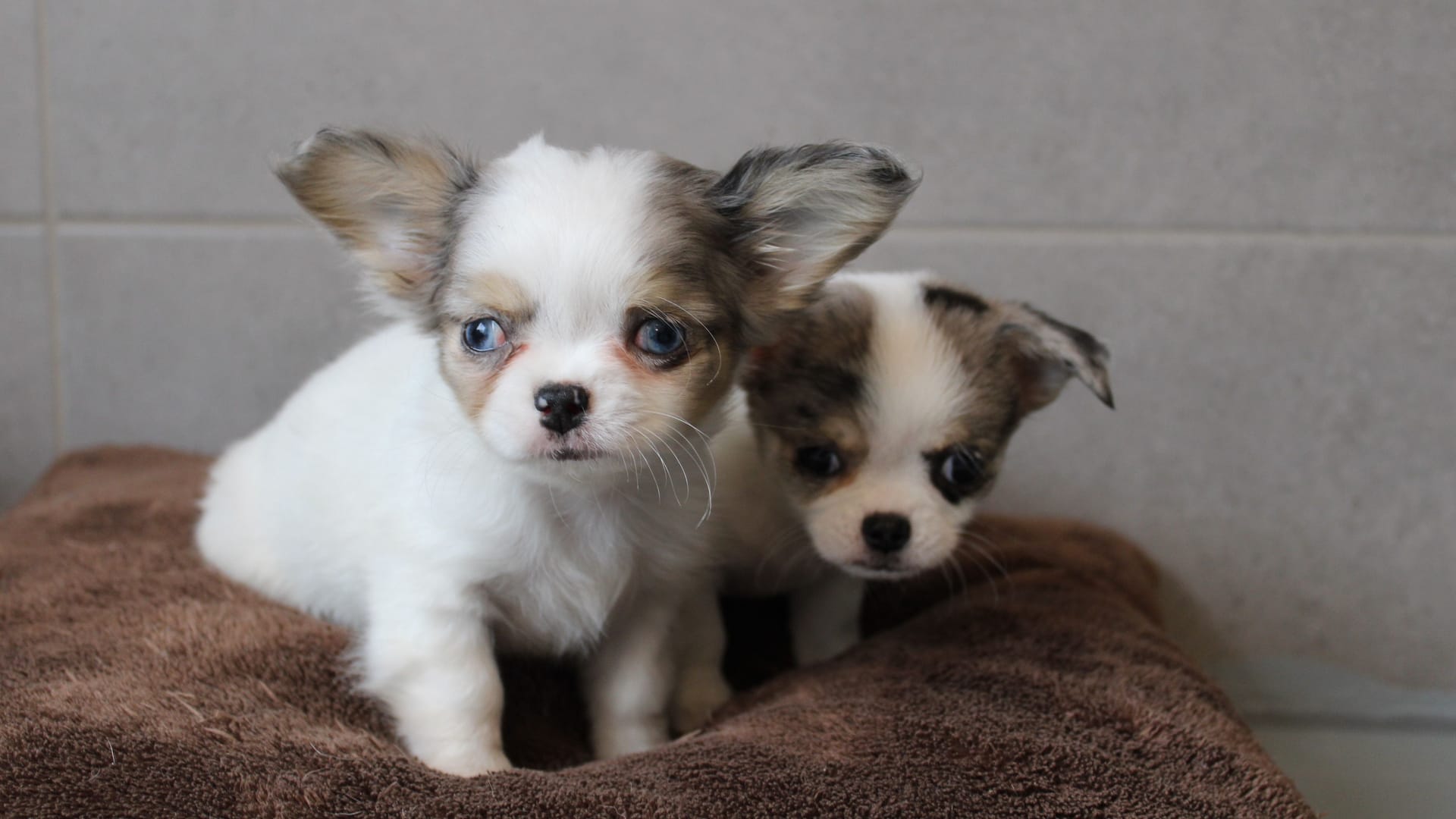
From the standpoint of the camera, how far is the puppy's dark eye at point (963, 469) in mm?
1704

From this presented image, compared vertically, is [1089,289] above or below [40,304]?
above

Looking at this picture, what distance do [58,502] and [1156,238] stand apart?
230 centimetres

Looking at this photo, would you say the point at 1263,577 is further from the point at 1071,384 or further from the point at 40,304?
the point at 40,304

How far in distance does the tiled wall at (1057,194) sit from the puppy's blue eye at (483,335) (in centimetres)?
114

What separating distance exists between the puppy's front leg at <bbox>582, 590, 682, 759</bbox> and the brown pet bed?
0.07 meters

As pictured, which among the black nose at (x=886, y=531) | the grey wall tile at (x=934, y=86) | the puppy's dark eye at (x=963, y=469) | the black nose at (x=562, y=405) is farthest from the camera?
the grey wall tile at (x=934, y=86)

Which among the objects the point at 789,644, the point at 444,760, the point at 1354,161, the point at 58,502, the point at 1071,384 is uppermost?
the point at 1354,161

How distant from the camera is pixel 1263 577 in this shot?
2.48 meters

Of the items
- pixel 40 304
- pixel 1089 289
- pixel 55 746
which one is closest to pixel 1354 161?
pixel 1089 289

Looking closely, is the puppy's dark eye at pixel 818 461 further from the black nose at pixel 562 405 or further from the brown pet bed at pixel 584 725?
the black nose at pixel 562 405

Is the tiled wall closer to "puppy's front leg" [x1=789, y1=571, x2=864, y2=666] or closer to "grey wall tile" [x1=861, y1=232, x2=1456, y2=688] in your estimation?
"grey wall tile" [x1=861, y1=232, x2=1456, y2=688]

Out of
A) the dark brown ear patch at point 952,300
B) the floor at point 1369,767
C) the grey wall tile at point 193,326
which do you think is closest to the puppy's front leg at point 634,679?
the dark brown ear patch at point 952,300

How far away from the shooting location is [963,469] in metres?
1.72

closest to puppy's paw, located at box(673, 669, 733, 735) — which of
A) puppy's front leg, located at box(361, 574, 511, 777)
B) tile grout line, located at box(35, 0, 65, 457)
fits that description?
puppy's front leg, located at box(361, 574, 511, 777)
